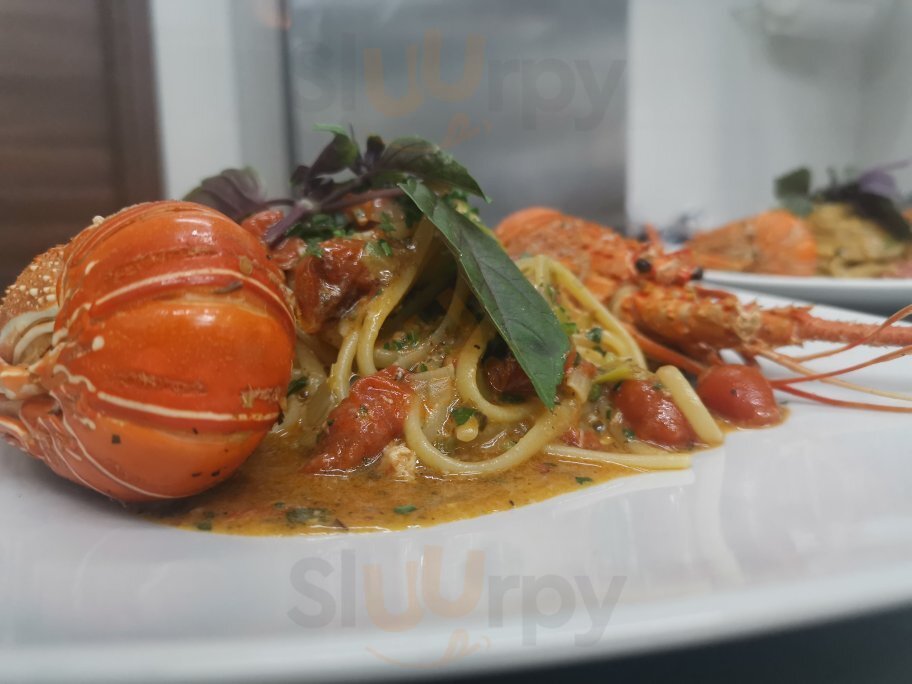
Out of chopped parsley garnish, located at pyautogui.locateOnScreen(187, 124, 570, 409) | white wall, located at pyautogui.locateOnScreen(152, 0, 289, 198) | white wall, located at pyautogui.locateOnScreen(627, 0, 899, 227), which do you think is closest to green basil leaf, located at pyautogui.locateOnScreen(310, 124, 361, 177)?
chopped parsley garnish, located at pyautogui.locateOnScreen(187, 124, 570, 409)

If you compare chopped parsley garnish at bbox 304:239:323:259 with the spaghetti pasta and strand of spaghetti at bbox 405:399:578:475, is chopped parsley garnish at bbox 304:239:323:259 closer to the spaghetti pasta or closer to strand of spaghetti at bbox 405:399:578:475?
the spaghetti pasta

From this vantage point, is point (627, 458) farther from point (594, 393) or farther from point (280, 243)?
point (280, 243)

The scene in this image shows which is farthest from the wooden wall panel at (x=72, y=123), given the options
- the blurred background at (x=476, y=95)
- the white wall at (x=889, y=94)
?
the white wall at (x=889, y=94)

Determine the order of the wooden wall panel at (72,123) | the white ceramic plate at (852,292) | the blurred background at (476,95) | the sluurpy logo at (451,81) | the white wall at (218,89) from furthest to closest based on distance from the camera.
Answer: the sluurpy logo at (451,81) → the white wall at (218,89) → the blurred background at (476,95) → the wooden wall panel at (72,123) → the white ceramic plate at (852,292)

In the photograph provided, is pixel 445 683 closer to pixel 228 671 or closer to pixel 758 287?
pixel 228 671

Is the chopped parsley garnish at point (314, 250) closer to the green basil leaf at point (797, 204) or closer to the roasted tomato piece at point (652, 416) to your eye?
the roasted tomato piece at point (652, 416)

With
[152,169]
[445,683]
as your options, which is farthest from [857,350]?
[152,169]
